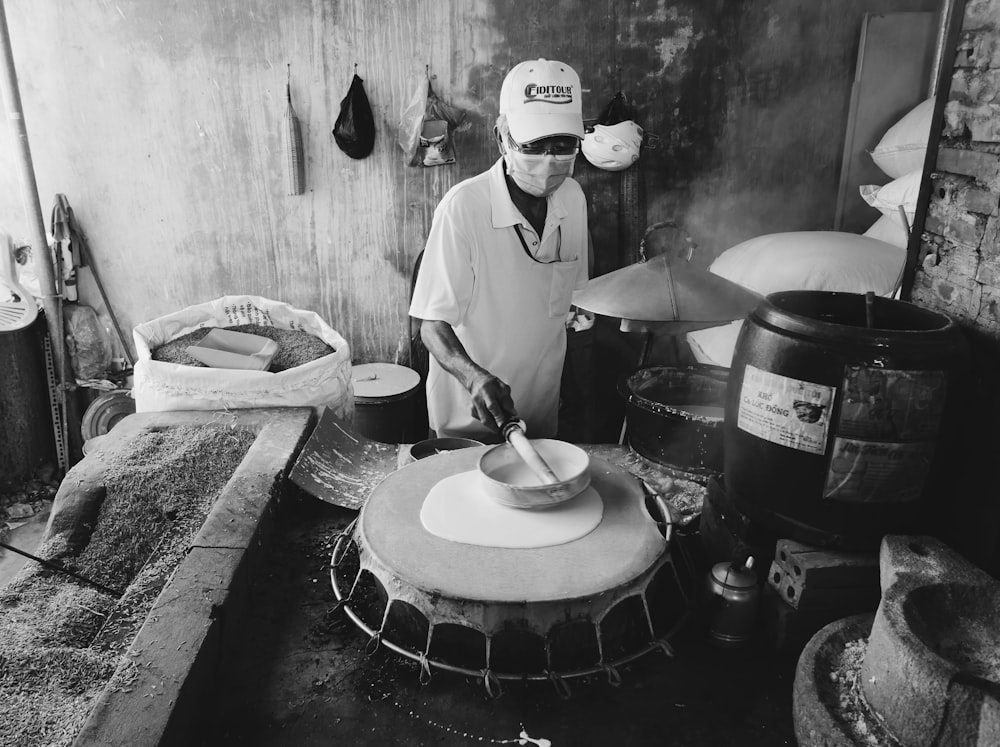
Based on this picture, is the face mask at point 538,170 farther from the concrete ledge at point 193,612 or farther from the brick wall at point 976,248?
the concrete ledge at point 193,612

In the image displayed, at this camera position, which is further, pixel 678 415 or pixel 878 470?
pixel 678 415

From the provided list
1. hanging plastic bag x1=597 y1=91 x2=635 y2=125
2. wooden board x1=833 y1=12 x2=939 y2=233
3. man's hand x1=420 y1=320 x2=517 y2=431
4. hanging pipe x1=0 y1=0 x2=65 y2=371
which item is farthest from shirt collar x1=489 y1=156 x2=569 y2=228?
hanging pipe x1=0 y1=0 x2=65 y2=371

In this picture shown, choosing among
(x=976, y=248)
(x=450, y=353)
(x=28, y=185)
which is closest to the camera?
(x=976, y=248)

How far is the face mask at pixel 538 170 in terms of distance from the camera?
109 inches

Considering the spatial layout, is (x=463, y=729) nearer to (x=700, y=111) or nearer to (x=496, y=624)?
(x=496, y=624)

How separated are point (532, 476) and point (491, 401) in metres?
0.30

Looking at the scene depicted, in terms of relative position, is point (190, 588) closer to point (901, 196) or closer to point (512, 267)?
point (512, 267)

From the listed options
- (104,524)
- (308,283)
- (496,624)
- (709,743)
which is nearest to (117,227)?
(308,283)

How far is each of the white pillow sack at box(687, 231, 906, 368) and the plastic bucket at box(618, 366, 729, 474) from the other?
0.94 metres

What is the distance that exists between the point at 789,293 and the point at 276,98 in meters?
4.47

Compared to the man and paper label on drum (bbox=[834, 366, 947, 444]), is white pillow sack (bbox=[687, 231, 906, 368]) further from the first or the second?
paper label on drum (bbox=[834, 366, 947, 444])

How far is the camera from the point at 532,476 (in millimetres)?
2256

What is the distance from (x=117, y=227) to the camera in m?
5.53

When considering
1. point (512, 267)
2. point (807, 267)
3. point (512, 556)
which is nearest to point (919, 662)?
point (512, 556)
